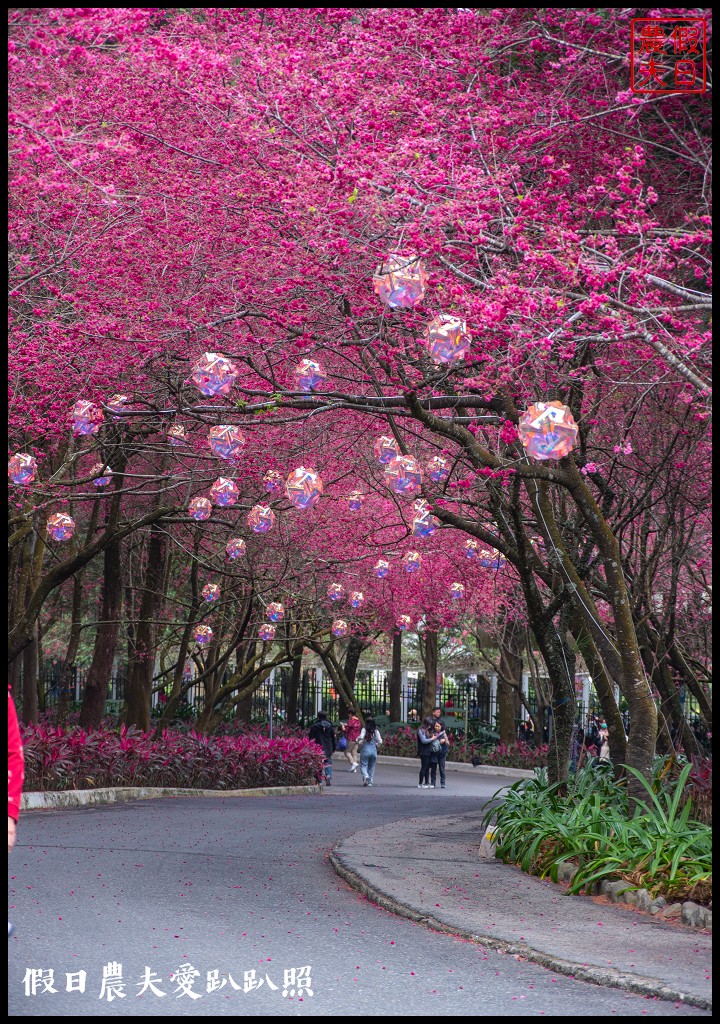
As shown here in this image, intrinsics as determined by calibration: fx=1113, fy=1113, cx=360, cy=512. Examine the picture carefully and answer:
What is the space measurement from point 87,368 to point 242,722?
73.5 ft

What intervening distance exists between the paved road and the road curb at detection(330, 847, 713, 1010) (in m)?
0.08

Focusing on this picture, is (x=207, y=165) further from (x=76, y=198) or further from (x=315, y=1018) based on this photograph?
(x=315, y=1018)

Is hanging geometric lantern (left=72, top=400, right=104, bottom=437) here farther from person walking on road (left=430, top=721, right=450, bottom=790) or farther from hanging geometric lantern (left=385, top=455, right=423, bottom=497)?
person walking on road (left=430, top=721, right=450, bottom=790)

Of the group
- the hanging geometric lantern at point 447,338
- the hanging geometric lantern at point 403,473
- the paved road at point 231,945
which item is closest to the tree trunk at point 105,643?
the paved road at point 231,945

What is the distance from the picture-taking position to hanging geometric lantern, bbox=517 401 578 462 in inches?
328

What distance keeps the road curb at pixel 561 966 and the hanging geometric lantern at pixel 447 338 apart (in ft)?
13.9

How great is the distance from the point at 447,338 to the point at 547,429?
3.33 feet

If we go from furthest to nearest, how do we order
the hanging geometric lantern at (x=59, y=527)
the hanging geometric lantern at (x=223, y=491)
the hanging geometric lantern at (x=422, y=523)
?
the hanging geometric lantern at (x=59, y=527) → the hanging geometric lantern at (x=223, y=491) → the hanging geometric lantern at (x=422, y=523)

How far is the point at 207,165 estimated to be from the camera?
1150 centimetres

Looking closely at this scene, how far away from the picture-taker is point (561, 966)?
7254 millimetres

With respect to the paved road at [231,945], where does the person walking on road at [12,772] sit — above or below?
above

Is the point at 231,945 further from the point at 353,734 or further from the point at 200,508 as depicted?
the point at 353,734

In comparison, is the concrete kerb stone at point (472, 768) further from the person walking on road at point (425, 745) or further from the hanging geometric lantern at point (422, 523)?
the hanging geometric lantern at point (422, 523)

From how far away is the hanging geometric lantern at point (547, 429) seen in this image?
8.34m
